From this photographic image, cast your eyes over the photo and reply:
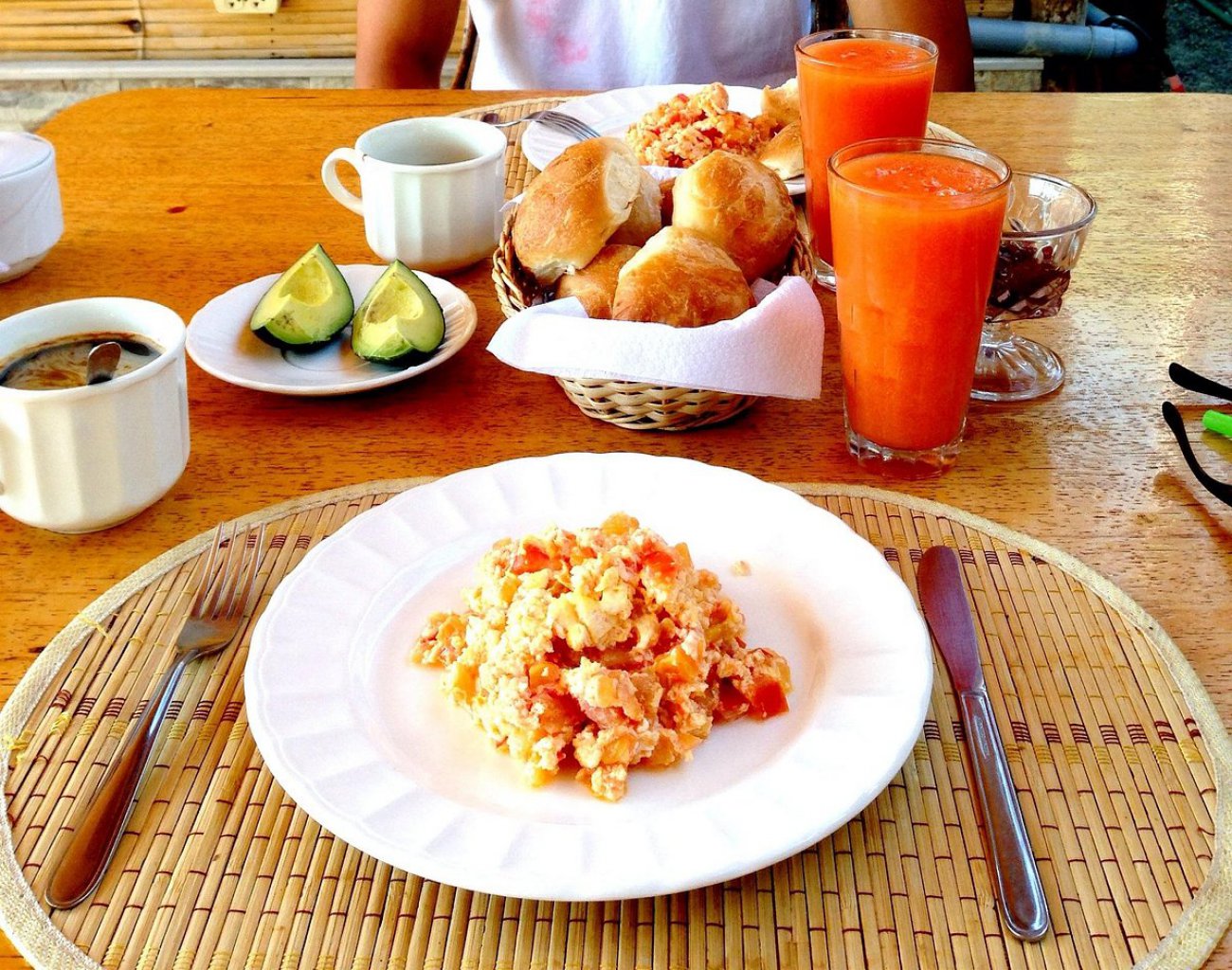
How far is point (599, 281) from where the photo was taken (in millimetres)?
1266

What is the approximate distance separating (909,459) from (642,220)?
0.44 metres

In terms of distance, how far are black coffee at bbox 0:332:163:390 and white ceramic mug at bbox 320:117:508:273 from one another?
477 millimetres

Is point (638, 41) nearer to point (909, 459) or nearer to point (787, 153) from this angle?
point (787, 153)

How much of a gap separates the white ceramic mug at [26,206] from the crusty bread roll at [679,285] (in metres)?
0.78

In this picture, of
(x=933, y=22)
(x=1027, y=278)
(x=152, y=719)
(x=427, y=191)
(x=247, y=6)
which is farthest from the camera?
(x=247, y=6)

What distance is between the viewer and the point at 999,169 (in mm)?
1121

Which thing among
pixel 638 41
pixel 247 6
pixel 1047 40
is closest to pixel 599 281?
pixel 638 41

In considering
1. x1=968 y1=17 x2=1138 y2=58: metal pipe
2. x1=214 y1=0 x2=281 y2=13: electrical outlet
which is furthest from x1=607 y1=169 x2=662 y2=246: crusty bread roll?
x1=214 y1=0 x2=281 y2=13: electrical outlet

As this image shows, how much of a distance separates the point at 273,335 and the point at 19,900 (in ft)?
2.42

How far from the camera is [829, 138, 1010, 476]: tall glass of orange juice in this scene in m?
1.07

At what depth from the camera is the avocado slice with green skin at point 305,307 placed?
130 cm

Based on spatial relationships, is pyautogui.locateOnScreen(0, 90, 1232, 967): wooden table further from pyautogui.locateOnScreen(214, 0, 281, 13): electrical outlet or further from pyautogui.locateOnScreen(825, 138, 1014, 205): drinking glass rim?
pyautogui.locateOnScreen(214, 0, 281, 13): electrical outlet

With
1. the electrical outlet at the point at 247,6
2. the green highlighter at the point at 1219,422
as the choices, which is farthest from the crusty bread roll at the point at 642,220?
the electrical outlet at the point at 247,6

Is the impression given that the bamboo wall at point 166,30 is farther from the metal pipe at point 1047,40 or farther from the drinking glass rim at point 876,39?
the drinking glass rim at point 876,39
